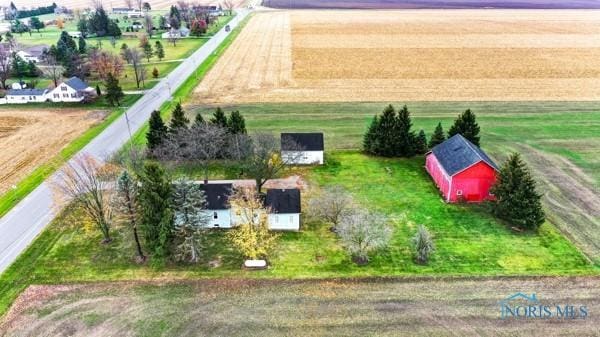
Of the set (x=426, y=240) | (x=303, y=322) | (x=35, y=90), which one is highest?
(x=35, y=90)

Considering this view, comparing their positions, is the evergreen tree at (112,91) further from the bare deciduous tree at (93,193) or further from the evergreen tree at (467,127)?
the evergreen tree at (467,127)

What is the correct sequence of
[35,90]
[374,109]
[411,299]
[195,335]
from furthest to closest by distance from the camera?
[35,90] → [374,109] → [411,299] → [195,335]

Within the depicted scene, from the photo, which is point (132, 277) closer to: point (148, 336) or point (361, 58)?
point (148, 336)

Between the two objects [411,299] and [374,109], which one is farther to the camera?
[374,109]

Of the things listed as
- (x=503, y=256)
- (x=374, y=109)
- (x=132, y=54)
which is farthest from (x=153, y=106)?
(x=503, y=256)

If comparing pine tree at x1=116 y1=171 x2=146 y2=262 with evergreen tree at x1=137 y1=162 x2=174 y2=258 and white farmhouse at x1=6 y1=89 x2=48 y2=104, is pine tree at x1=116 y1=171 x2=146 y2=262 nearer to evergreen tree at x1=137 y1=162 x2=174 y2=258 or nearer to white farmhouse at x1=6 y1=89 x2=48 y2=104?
evergreen tree at x1=137 y1=162 x2=174 y2=258

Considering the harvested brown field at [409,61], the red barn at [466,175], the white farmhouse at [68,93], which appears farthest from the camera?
the harvested brown field at [409,61]

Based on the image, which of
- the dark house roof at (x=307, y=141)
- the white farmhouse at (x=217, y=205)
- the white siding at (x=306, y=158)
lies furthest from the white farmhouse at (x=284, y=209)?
the dark house roof at (x=307, y=141)
